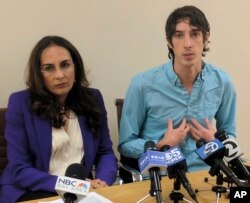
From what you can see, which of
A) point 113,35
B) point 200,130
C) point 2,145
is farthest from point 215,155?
point 113,35

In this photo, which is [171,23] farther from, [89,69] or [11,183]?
[11,183]

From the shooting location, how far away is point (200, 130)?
6.19ft

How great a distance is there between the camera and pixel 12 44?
7.25 feet

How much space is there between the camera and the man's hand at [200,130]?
185 cm

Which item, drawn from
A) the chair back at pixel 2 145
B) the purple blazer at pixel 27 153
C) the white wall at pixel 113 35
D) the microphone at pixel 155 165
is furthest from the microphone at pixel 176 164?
the white wall at pixel 113 35

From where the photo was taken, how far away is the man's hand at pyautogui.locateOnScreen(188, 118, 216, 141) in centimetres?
185

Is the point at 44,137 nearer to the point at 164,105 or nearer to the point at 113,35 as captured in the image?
the point at 164,105

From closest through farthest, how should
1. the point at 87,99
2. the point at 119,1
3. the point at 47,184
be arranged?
the point at 47,184 → the point at 87,99 → the point at 119,1

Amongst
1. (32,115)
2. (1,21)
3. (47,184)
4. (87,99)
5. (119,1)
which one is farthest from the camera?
(119,1)

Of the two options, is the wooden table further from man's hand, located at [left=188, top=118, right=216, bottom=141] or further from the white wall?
the white wall

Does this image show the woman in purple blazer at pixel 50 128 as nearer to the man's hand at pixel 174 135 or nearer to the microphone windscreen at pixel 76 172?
the man's hand at pixel 174 135

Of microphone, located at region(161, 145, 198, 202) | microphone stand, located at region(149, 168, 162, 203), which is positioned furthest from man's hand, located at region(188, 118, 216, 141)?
microphone stand, located at region(149, 168, 162, 203)

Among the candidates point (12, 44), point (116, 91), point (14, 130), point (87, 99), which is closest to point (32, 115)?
point (14, 130)

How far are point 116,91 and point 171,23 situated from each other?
70cm
